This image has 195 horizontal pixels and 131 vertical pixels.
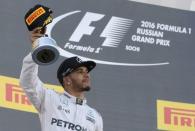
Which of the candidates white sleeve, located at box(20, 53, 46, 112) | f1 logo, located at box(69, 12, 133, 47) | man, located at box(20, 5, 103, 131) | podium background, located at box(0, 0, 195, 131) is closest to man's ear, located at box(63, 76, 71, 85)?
man, located at box(20, 5, 103, 131)

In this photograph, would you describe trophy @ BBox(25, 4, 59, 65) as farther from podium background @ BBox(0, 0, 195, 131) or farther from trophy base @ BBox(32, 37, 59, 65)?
podium background @ BBox(0, 0, 195, 131)

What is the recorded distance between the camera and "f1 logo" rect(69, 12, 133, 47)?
16.5 feet

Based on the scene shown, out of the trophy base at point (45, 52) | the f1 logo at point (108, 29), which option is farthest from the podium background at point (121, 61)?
the trophy base at point (45, 52)

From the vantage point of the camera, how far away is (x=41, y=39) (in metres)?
2.64

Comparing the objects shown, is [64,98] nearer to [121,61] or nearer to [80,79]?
[80,79]

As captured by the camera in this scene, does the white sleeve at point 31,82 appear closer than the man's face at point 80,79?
Yes

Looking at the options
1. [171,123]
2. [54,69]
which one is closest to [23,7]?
[54,69]

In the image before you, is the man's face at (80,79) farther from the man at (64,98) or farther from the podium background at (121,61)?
the podium background at (121,61)

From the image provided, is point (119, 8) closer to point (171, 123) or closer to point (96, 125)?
point (171, 123)

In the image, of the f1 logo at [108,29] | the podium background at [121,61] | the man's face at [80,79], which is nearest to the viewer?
the man's face at [80,79]

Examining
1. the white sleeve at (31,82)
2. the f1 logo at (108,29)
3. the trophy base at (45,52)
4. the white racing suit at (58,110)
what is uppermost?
the f1 logo at (108,29)

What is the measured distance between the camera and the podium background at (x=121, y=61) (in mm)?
4664

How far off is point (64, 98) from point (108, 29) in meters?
2.25

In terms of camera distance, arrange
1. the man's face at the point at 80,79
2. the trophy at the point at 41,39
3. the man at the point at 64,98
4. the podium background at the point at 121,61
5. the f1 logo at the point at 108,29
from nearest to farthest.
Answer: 1. the trophy at the point at 41,39
2. the man at the point at 64,98
3. the man's face at the point at 80,79
4. the podium background at the point at 121,61
5. the f1 logo at the point at 108,29
